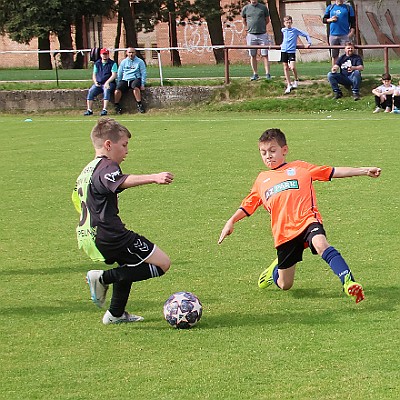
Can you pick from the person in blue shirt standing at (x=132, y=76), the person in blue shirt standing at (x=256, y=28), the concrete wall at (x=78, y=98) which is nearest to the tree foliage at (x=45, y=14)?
the concrete wall at (x=78, y=98)

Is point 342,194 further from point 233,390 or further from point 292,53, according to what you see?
point 292,53

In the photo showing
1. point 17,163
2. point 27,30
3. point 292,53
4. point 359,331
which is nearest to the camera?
point 359,331

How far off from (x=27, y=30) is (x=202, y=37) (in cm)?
1118

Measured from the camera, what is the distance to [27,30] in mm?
40750

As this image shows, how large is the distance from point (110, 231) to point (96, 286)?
0.45 m

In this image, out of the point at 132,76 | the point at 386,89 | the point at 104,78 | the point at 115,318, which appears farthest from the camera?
the point at 104,78

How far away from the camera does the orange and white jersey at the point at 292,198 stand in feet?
22.0

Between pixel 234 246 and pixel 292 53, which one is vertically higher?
pixel 292 53

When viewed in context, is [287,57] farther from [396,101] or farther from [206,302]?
[206,302]

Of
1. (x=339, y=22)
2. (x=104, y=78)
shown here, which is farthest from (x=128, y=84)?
(x=339, y=22)

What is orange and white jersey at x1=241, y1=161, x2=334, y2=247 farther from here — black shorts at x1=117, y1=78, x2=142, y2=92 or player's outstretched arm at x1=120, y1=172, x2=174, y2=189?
black shorts at x1=117, y1=78, x2=142, y2=92

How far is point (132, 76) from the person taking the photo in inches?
911

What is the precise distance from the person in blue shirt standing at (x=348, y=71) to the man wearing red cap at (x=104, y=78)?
17.7 ft

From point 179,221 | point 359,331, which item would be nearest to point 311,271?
point 359,331
